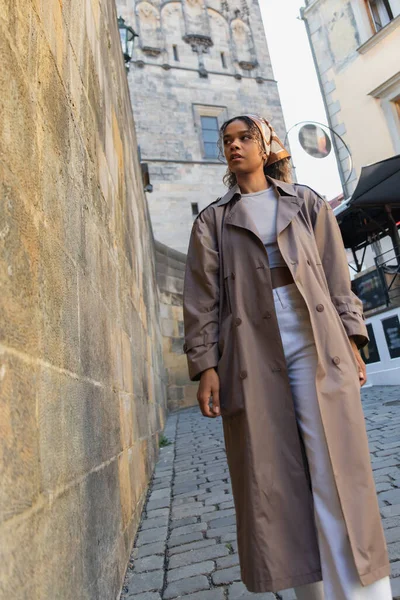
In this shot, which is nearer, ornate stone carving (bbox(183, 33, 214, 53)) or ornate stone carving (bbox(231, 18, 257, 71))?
ornate stone carving (bbox(183, 33, 214, 53))

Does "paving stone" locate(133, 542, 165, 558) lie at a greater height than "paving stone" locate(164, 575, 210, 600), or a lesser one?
greater

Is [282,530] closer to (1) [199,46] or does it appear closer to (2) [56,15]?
(2) [56,15]

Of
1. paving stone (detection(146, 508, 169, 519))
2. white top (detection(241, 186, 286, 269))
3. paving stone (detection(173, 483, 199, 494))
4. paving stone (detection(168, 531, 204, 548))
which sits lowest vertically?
paving stone (detection(168, 531, 204, 548))

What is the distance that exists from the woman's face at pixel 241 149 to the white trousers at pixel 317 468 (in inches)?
22.3

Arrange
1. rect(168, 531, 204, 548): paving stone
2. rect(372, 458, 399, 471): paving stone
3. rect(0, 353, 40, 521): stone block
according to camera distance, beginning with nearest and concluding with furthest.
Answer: rect(0, 353, 40, 521): stone block
rect(168, 531, 204, 548): paving stone
rect(372, 458, 399, 471): paving stone

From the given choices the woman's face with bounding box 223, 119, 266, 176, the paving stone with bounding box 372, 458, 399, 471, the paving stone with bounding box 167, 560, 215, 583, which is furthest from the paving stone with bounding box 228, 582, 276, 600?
the paving stone with bounding box 372, 458, 399, 471

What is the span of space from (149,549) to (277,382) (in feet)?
5.22

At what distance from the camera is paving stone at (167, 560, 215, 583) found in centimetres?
219

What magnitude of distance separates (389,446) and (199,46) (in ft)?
76.1

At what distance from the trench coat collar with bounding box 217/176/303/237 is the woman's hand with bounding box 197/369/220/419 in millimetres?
527

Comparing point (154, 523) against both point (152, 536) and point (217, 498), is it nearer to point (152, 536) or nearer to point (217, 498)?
point (152, 536)

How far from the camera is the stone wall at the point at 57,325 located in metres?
0.96

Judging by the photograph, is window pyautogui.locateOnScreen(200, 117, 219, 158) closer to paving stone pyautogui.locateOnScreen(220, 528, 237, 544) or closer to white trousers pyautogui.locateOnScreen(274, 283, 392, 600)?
paving stone pyautogui.locateOnScreen(220, 528, 237, 544)

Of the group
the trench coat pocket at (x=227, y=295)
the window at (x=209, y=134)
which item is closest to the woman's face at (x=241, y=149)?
the trench coat pocket at (x=227, y=295)
